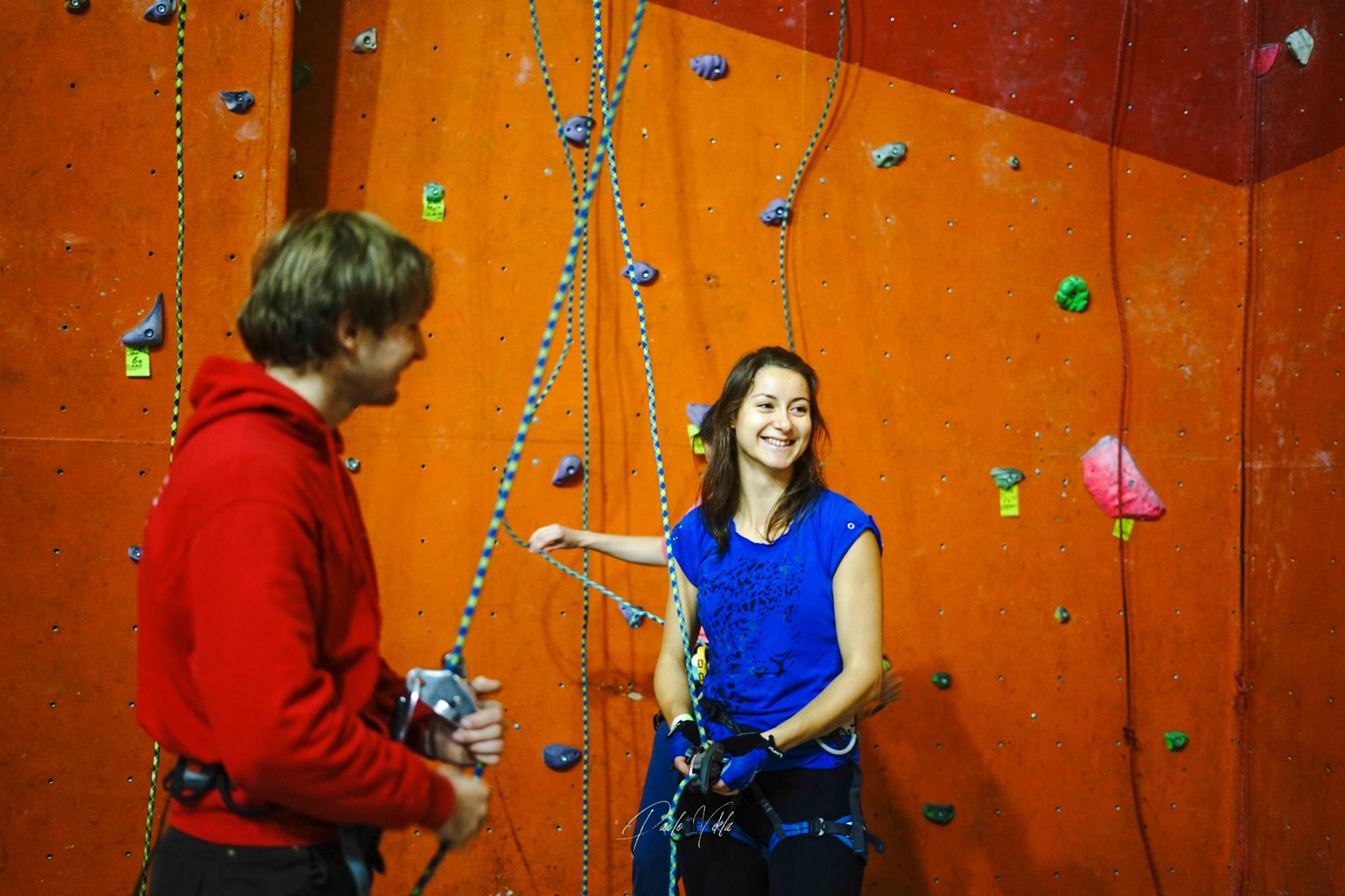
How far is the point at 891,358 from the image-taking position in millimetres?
2752

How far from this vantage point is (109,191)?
2.22 meters

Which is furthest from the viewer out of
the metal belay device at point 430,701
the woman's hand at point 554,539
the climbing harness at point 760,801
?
the woman's hand at point 554,539

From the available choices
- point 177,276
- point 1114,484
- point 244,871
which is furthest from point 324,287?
point 1114,484

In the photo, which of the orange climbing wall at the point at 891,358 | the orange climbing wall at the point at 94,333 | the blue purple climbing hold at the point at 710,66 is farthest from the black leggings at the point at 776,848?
the blue purple climbing hold at the point at 710,66

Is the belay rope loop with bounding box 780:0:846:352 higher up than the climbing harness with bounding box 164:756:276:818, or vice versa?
the belay rope loop with bounding box 780:0:846:352

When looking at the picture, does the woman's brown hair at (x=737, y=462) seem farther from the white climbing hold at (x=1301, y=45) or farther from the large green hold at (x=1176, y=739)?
the white climbing hold at (x=1301, y=45)

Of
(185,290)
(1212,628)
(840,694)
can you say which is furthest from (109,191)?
(1212,628)

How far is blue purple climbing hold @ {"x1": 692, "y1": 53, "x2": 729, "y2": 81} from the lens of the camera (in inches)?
105

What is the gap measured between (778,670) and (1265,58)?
2.44 m

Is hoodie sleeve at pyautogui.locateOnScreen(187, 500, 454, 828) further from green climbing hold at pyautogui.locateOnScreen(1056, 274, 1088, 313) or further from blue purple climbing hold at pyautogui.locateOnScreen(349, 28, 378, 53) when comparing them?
green climbing hold at pyautogui.locateOnScreen(1056, 274, 1088, 313)

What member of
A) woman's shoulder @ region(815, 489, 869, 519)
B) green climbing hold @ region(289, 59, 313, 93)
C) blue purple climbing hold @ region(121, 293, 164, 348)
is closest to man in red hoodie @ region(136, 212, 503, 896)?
woman's shoulder @ region(815, 489, 869, 519)

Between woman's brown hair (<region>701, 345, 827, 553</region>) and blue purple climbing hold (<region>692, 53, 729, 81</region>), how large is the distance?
3.71ft

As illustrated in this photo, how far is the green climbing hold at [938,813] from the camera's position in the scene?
8.80 feet

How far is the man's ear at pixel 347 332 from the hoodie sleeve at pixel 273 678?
184 millimetres
